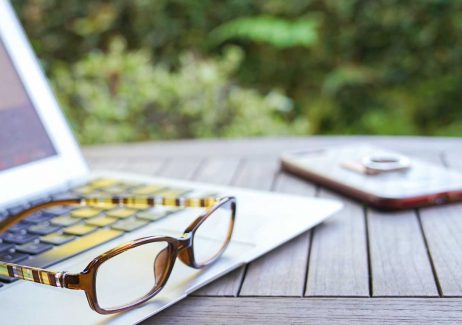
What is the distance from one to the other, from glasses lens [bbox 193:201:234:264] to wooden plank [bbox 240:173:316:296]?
0.04 m

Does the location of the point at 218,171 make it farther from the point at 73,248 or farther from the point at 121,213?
the point at 73,248

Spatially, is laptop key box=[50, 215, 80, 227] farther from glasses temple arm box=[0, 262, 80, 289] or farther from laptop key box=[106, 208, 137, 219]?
glasses temple arm box=[0, 262, 80, 289]

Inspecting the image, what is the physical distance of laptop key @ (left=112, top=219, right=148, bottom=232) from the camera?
0.67 metres

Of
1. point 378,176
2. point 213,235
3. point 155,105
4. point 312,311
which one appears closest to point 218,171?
point 378,176

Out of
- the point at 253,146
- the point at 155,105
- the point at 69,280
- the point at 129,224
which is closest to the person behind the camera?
the point at 69,280

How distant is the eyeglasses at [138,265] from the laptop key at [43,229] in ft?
0.06

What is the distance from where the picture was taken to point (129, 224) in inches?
27.0

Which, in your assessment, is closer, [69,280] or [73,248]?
[69,280]

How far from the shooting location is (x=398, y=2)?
343 centimetres

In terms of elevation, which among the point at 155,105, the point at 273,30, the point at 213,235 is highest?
the point at 213,235

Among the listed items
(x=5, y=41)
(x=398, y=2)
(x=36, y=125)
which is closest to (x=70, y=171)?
(x=36, y=125)

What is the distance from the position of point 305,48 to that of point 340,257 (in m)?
3.17

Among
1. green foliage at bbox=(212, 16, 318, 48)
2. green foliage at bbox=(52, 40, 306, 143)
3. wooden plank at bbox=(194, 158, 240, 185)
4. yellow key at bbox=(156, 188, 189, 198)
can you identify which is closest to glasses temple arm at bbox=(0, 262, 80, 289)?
yellow key at bbox=(156, 188, 189, 198)

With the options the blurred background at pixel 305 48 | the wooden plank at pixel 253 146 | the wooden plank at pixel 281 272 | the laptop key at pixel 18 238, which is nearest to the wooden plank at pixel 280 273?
the wooden plank at pixel 281 272
